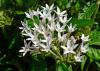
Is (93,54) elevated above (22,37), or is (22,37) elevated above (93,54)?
(22,37)

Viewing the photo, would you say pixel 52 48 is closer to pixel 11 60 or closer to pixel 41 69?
pixel 41 69

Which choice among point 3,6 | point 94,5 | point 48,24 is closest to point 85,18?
point 94,5

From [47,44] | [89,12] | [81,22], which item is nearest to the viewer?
[47,44]

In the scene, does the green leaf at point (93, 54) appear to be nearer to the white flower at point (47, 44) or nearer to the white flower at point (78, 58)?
the white flower at point (78, 58)

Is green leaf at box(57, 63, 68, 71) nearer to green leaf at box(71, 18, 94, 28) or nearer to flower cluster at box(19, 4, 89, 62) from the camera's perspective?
flower cluster at box(19, 4, 89, 62)

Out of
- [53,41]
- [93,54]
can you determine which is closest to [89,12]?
[93,54]

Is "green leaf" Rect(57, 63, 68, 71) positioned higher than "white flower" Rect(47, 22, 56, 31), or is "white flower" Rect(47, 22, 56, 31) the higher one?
"white flower" Rect(47, 22, 56, 31)

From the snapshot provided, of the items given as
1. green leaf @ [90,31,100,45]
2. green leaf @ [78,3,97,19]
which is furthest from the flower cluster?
green leaf @ [78,3,97,19]

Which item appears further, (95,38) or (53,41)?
(95,38)

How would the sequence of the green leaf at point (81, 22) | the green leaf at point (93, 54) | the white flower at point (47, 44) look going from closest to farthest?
the white flower at point (47, 44)
the green leaf at point (81, 22)
the green leaf at point (93, 54)

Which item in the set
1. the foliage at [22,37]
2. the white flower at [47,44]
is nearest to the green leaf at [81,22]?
the foliage at [22,37]

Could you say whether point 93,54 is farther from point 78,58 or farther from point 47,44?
point 47,44
